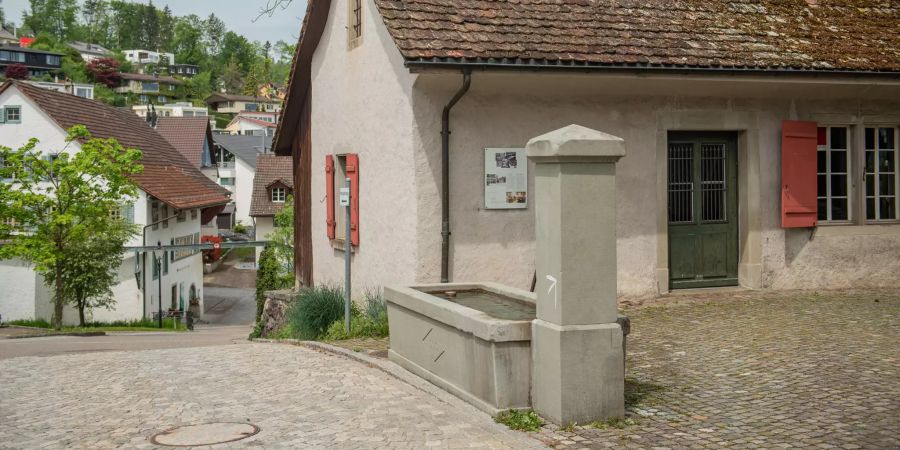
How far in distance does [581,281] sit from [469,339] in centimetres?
115

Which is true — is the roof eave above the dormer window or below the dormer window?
above

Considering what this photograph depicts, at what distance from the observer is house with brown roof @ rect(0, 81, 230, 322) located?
34219 mm

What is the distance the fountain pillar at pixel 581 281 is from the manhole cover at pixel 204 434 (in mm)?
2192

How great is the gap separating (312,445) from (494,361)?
142 centimetres

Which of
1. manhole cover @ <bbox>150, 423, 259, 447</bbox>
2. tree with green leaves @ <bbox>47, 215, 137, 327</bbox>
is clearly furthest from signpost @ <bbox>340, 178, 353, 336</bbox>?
tree with green leaves @ <bbox>47, 215, 137, 327</bbox>

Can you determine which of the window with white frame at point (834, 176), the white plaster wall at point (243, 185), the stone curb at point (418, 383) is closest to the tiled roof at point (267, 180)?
the white plaster wall at point (243, 185)

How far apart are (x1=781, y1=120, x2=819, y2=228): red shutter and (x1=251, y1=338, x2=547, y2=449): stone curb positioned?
6.65 metres

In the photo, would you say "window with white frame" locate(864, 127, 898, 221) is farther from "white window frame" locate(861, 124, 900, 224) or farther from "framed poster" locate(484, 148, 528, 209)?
"framed poster" locate(484, 148, 528, 209)

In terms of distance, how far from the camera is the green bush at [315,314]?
1254 cm

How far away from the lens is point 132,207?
36.1 meters

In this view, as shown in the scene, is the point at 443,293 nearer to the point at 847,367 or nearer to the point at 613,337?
the point at 613,337

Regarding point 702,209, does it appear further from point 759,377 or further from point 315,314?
point 759,377

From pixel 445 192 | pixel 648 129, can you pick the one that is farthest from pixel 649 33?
pixel 445 192

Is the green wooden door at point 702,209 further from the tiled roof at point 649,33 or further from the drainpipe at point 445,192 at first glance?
the drainpipe at point 445,192
